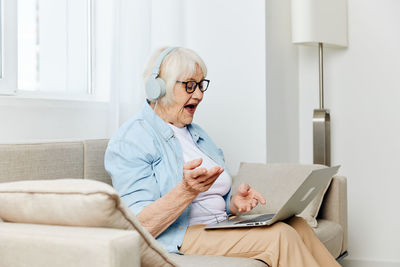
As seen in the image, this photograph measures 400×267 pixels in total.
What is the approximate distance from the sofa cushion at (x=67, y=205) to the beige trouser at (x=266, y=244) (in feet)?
2.28

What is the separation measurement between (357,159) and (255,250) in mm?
1838

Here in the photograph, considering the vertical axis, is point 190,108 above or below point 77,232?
above

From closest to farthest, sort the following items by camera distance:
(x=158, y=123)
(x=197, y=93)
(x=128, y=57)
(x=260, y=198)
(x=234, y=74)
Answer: (x=260, y=198) < (x=158, y=123) < (x=197, y=93) < (x=128, y=57) < (x=234, y=74)

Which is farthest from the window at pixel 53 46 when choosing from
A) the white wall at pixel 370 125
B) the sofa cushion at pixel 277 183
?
the white wall at pixel 370 125

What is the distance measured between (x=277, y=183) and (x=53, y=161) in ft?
3.41

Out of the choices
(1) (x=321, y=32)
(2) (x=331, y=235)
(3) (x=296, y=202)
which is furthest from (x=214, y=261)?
(1) (x=321, y=32)

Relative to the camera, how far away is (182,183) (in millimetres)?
1791

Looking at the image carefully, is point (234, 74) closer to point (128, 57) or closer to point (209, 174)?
point (128, 57)

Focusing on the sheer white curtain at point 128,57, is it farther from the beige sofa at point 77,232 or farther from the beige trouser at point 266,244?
the beige trouser at point 266,244

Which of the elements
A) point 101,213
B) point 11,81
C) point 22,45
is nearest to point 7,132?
point 11,81

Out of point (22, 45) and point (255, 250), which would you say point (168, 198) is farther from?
point (22, 45)

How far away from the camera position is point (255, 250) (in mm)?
1884

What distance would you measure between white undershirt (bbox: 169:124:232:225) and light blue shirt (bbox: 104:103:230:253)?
5cm

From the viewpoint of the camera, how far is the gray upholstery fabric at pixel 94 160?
7.21 ft
